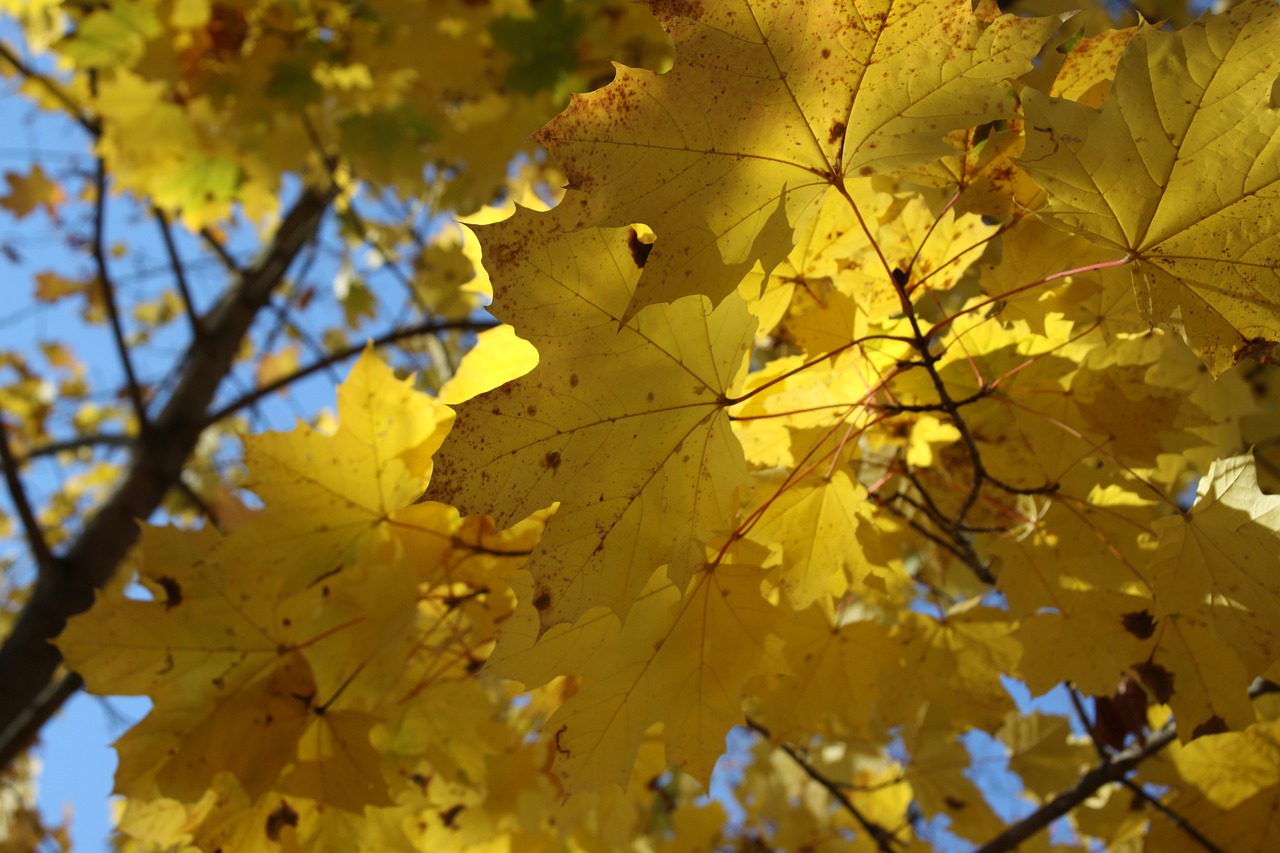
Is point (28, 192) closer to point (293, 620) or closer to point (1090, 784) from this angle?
point (293, 620)

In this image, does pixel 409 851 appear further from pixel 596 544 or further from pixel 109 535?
pixel 109 535

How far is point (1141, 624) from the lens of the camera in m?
1.16

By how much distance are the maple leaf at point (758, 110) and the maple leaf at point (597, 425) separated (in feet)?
0.29

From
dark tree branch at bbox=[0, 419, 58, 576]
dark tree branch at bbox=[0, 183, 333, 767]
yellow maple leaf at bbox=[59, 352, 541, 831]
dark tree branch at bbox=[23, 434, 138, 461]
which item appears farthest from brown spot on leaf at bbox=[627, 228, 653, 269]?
dark tree branch at bbox=[23, 434, 138, 461]

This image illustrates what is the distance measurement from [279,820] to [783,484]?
870 mm

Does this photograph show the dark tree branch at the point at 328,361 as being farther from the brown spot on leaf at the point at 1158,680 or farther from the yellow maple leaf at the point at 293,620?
the brown spot on leaf at the point at 1158,680

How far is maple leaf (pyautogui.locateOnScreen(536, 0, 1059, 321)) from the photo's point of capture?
79cm

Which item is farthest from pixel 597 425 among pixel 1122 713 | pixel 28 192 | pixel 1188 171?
pixel 28 192

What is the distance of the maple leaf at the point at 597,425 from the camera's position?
863mm

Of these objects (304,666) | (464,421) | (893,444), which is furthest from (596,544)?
(893,444)

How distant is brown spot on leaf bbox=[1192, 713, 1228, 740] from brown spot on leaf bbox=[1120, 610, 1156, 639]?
123 millimetres

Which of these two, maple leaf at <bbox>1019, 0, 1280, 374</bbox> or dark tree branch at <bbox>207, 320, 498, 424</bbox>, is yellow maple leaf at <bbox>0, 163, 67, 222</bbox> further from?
maple leaf at <bbox>1019, 0, 1280, 374</bbox>

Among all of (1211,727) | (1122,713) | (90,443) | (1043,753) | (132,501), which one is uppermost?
(90,443)

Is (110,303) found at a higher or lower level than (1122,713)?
higher
